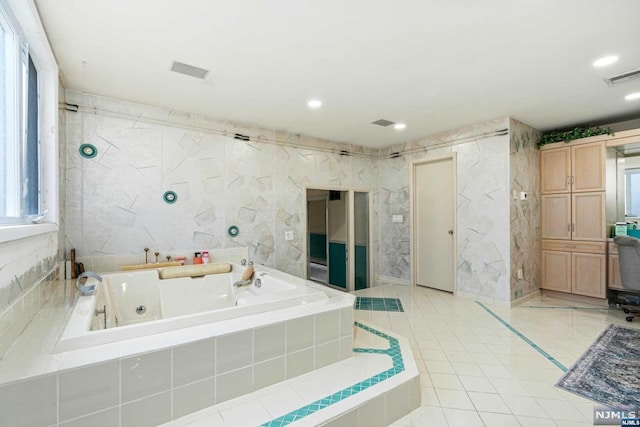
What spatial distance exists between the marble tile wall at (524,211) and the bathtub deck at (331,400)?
9.03 ft

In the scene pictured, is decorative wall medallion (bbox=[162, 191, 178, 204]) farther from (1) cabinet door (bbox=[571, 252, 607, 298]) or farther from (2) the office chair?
(1) cabinet door (bbox=[571, 252, 607, 298])

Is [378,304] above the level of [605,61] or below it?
below

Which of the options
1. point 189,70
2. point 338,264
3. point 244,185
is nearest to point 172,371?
point 189,70

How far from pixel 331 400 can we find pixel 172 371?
808mm

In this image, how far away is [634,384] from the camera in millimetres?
2072

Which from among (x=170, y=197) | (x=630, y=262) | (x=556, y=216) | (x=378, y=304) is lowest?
(x=378, y=304)

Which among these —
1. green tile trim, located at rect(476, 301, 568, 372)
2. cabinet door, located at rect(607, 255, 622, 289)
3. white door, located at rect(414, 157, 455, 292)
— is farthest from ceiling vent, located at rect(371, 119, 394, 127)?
cabinet door, located at rect(607, 255, 622, 289)

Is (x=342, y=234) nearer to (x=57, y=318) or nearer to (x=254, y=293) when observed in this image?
(x=254, y=293)

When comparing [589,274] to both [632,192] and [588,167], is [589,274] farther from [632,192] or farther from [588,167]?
[588,167]

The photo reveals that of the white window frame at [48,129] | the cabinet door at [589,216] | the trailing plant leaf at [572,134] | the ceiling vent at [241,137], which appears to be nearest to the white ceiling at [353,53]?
the white window frame at [48,129]

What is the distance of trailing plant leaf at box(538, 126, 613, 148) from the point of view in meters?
3.84

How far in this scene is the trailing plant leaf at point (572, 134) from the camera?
12.6ft
